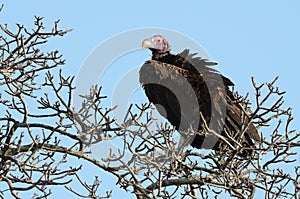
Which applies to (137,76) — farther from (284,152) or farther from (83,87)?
(284,152)

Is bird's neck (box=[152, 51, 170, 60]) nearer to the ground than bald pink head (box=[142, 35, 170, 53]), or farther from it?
nearer to the ground

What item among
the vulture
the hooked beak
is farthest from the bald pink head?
the vulture

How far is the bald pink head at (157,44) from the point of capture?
10.4 m

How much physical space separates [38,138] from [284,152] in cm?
229

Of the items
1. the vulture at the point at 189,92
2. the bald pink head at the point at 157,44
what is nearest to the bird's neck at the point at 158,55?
the bald pink head at the point at 157,44

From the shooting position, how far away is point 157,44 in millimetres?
10555

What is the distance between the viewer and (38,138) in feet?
21.0

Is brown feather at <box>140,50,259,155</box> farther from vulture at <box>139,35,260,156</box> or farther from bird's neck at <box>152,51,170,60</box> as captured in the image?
bird's neck at <box>152,51,170,60</box>

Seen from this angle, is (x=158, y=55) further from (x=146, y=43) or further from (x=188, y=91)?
(x=188, y=91)

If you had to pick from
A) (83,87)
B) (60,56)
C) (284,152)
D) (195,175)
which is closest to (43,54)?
(60,56)

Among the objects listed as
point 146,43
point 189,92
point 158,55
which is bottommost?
point 189,92

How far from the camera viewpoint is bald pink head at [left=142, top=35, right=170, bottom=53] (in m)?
10.4

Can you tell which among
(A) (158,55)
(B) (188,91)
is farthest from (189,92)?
(A) (158,55)

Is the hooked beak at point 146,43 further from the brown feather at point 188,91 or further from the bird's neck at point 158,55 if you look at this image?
the brown feather at point 188,91
